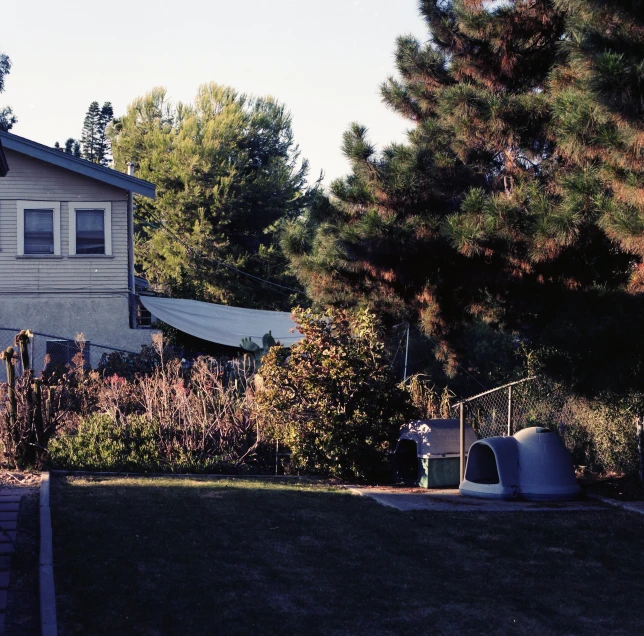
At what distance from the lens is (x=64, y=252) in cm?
2150

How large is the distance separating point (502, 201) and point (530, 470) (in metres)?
3.33

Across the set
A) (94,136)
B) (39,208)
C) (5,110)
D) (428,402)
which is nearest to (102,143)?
(94,136)

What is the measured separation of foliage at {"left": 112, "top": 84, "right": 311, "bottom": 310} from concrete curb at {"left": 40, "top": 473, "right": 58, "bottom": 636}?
26.4 m

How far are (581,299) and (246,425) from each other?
505 centimetres

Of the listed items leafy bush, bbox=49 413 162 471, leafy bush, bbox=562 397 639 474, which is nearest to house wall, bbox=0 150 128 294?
leafy bush, bbox=49 413 162 471

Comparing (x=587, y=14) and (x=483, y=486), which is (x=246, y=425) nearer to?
(x=483, y=486)

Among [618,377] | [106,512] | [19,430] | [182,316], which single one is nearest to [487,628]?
[106,512]

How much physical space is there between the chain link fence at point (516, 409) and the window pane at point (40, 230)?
12124 mm

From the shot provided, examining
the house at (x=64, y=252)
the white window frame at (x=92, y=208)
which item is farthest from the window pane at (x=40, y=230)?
the white window frame at (x=92, y=208)

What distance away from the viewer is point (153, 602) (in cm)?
547

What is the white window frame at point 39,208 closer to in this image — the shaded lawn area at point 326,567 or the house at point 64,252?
the house at point 64,252

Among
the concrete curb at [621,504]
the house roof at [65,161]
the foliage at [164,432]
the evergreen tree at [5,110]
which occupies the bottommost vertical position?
the concrete curb at [621,504]

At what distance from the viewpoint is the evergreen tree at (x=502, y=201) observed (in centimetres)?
838

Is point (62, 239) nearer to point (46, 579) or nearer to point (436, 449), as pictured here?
point (436, 449)
